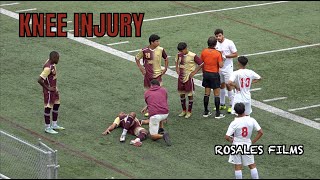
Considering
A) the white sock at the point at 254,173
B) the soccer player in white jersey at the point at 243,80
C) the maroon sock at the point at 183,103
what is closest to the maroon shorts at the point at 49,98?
the maroon sock at the point at 183,103

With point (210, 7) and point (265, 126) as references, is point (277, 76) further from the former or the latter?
point (210, 7)

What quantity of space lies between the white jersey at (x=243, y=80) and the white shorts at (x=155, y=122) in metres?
1.79

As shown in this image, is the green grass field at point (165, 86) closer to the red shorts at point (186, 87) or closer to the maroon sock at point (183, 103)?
the maroon sock at point (183, 103)

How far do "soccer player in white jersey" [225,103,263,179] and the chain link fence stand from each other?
357 cm

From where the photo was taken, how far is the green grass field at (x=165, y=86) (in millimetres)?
20875

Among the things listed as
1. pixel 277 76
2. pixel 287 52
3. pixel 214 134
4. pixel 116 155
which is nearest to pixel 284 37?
pixel 287 52

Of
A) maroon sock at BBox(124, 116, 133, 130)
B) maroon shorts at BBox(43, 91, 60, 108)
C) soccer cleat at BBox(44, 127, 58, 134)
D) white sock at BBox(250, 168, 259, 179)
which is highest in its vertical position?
maroon shorts at BBox(43, 91, 60, 108)

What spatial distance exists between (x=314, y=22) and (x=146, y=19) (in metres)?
5.71

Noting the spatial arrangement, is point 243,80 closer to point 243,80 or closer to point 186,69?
point 243,80

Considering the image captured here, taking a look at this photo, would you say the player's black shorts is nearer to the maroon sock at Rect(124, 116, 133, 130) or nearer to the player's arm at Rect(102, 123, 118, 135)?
the maroon sock at Rect(124, 116, 133, 130)

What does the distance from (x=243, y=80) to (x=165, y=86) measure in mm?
4444

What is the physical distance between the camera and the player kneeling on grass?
72.4 ft

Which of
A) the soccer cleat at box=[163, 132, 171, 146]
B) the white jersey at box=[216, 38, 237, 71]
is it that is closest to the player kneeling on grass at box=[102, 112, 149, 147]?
the soccer cleat at box=[163, 132, 171, 146]

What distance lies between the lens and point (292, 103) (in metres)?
25.1
